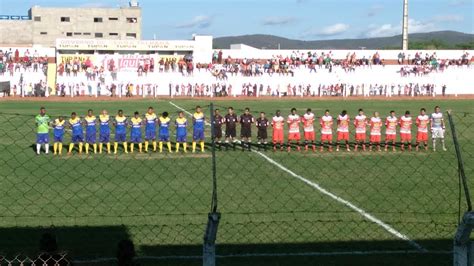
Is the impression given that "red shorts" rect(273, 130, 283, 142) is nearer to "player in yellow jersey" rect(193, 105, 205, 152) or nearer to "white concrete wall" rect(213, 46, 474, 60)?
"player in yellow jersey" rect(193, 105, 205, 152)

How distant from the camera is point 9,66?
55.5m

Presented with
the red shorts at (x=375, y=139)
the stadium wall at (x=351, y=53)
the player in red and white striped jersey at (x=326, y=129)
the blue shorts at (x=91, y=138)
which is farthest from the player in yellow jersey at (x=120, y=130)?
the stadium wall at (x=351, y=53)

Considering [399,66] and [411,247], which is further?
[399,66]

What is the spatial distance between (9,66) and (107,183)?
1680 inches

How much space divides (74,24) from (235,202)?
86.8 m

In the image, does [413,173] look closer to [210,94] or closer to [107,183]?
[107,183]

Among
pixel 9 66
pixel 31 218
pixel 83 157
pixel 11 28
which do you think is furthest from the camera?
pixel 11 28

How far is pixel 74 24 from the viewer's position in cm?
9644

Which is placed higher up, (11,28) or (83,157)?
(11,28)

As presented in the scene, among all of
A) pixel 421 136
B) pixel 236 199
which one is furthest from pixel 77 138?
pixel 421 136

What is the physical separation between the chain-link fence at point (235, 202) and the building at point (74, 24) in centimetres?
7204

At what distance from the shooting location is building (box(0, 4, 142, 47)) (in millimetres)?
90438

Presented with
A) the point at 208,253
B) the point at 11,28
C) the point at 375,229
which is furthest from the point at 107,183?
the point at 11,28

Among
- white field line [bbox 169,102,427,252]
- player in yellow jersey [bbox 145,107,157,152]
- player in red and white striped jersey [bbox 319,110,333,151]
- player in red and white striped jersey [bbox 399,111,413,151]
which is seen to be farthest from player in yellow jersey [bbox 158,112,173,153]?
player in red and white striped jersey [bbox 399,111,413,151]
